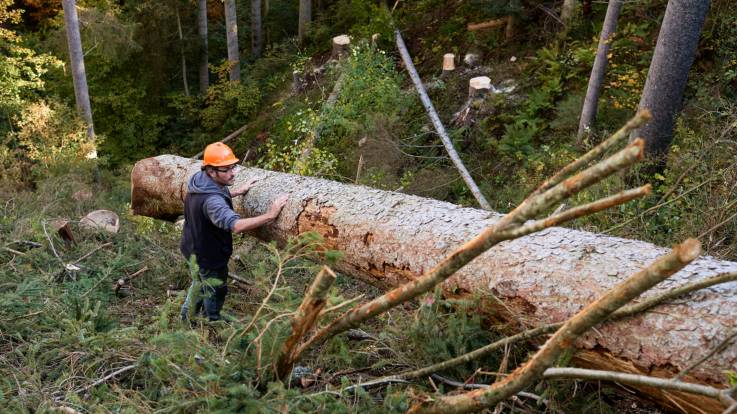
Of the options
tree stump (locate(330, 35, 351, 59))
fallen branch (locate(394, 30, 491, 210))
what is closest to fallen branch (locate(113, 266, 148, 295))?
fallen branch (locate(394, 30, 491, 210))

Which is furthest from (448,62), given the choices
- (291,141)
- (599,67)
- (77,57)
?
(77,57)

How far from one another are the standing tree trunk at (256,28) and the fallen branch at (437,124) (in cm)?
666

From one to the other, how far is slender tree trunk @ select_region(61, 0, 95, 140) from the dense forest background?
37 centimetres

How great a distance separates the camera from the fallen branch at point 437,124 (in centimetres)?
882

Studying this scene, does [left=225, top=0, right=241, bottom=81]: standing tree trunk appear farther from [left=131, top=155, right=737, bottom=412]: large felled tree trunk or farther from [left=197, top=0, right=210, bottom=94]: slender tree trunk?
[left=131, top=155, right=737, bottom=412]: large felled tree trunk

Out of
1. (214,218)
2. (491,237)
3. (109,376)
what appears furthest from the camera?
(214,218)

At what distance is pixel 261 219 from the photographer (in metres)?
4.41

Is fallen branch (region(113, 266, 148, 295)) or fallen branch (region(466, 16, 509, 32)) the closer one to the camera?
fallen branch (region(113, 266, 148, 295))

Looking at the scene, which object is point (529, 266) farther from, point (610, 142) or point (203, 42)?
point (203, 42)

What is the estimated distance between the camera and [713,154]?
209 inches

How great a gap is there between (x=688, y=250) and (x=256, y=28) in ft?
62.8

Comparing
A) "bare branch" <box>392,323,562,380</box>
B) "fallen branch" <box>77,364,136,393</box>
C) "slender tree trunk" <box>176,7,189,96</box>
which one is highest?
"bare branch" <box>392,323,562,380</box>

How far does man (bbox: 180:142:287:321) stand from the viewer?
14.4ft

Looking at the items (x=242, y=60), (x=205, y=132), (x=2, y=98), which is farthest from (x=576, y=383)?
(x=242, y=60)
